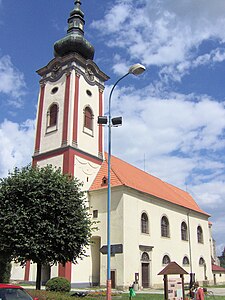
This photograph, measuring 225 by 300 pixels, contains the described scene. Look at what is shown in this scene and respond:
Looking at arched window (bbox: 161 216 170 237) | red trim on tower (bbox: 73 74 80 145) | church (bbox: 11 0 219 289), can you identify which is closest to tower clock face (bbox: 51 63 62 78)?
church (bbox: 11 0 219 289)


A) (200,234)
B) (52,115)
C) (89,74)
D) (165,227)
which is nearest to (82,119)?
(52,115)

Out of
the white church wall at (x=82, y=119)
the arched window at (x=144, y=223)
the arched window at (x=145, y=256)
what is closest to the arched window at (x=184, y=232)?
the arched window at (x=144, y=223)

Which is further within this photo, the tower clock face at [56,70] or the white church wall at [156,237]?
the tower clock face at [56,70]

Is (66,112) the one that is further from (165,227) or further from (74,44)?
(165,227)

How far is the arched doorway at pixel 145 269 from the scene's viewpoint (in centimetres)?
3222

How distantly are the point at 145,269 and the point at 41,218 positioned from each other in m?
15.8

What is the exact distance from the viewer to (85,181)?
34.1 metres

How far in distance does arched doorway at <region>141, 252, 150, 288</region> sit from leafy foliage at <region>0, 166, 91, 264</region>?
11813 millimetres

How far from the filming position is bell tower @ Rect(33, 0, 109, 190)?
111 feet

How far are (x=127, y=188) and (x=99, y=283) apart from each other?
914 cm

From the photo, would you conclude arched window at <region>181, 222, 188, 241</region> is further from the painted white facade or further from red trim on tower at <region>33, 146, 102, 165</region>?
red trim on tower at <region>33, 146, 102, 165</region>

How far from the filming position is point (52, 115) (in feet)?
121

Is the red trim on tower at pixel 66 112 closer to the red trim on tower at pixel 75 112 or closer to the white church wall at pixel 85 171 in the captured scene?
the red trim on tower at pixel 75 112

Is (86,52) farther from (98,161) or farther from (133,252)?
(133,252)
